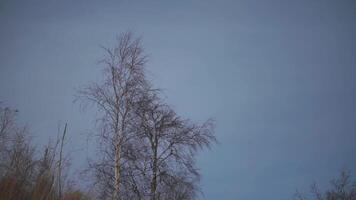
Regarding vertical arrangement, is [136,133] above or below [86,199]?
above

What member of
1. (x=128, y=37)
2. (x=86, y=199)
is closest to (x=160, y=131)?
(x=128, y=37)

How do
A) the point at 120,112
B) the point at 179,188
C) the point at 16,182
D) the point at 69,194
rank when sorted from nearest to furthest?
the point at 16,182 → the point at 69,194 → the point at 120,112 → the point at 179,188

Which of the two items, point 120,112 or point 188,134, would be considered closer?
point 120,112

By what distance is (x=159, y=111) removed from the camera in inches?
678

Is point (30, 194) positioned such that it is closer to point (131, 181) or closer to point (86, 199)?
point (86, 199)

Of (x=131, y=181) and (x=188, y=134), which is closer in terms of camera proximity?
(x=131, y=181)

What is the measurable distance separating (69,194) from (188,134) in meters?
13.0

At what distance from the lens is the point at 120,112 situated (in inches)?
622

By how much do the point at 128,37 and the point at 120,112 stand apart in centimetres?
365

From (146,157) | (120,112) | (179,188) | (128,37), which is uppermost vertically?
(128,37)

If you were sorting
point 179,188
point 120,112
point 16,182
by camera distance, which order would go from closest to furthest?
point 16,182, point 120,112, point 179,188

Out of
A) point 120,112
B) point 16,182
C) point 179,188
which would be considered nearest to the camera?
point 16,182

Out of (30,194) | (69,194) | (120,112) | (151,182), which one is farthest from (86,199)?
(151,182)

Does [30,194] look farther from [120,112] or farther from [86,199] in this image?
[120,112]
